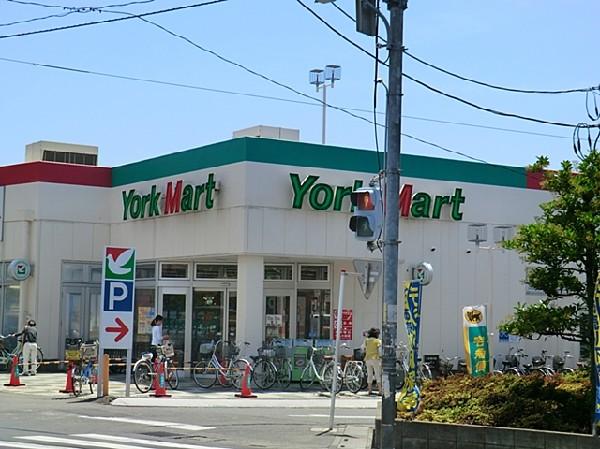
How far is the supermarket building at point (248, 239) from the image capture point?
27969 millimetres

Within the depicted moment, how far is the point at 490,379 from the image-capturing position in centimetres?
1634

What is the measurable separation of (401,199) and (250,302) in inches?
211

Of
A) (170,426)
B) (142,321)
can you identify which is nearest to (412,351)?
(170,426)

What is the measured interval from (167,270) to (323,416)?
11542mm

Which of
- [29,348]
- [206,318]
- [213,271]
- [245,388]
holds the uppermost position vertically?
[213,271]

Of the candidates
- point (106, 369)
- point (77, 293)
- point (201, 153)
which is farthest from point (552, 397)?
point (77, 293)

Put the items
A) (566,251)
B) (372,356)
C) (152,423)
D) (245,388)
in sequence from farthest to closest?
(372,356) < (245,388) < (152,423) < (566,251)

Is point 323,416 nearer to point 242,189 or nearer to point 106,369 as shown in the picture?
point 106,369

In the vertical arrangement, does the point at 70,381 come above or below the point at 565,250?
below

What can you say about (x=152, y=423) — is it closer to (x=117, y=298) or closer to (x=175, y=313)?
(x=117, y=298)

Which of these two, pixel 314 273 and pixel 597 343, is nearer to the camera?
pixel 597 343

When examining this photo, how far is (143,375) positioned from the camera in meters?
25.3

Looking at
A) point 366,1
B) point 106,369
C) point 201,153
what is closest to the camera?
point 366,1

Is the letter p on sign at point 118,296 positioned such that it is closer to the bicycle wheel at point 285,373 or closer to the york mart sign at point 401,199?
the bicycle wheel at point 285,373
